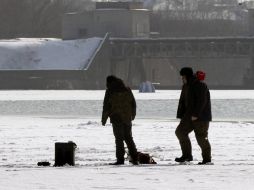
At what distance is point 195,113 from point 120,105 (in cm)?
116

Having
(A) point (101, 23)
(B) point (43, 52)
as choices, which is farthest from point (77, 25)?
(B) point (43, 52)

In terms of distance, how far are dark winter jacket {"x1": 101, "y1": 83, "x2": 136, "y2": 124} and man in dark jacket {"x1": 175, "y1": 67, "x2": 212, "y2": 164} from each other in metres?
0.76

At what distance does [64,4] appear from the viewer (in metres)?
158

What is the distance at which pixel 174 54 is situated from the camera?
13375cm

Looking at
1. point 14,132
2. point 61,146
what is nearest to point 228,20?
point 14,132

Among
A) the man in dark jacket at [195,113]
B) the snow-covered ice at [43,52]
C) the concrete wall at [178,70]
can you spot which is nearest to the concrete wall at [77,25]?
the snow-covered ice at [43,52]

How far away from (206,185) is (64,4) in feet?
475

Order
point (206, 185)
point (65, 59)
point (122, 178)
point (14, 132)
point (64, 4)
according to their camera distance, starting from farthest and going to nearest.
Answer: point (64, 4), point (65, 59), point (14, 132), point (122, 178), point (206, 185)

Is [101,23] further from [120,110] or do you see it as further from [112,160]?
[120,110]

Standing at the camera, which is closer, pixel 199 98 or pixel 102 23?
pixel 199 98

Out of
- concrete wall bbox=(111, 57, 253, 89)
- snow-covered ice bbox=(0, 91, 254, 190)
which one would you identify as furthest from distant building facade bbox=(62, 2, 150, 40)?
snow-covered ice bbox=(0, 91, 254, 190)

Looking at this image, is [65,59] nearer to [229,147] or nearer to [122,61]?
[122,61]

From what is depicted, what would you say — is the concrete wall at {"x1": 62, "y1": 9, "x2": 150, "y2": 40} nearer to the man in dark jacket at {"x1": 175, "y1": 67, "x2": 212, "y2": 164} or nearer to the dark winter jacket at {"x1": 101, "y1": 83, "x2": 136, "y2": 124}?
the dark winter jacket at {"x1": 101, "y1": 83, "x2": 136, "y2": 124}

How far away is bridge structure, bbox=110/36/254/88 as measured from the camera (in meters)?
128
